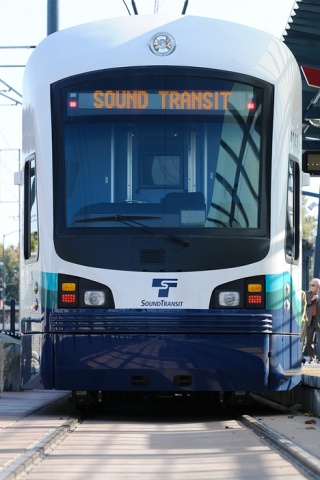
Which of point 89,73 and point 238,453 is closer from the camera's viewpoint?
point 238,453

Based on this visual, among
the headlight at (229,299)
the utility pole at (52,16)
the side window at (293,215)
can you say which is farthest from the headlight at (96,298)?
the utility pole at (52,16)

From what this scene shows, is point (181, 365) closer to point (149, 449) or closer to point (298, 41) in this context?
point (149, 449)

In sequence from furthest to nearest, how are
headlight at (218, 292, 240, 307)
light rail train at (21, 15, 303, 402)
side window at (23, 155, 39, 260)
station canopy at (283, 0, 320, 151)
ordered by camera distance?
station canopy at (283, 0, 320, 151) < side window at (23, 155, 39, 260) < headlight at (218, 292, 240, 307) < light rail train at (21, 15, 303, 402)

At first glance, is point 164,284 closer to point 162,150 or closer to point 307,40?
point 162,150

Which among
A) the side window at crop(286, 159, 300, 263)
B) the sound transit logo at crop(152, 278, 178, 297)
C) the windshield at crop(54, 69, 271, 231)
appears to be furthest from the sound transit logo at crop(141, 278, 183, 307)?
the side window at crop(286, 159, 300, 263)

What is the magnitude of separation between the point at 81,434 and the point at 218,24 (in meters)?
4.65

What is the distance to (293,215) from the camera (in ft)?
44.7

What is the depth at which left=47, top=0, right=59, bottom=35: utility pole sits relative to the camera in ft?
73.3

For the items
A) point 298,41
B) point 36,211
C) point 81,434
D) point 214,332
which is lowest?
point 81,434

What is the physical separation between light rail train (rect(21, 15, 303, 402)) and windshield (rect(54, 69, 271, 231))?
0.5 inches

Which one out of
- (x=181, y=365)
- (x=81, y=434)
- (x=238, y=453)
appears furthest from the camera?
(x=181, y=365)

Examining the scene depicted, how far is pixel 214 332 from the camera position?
41.4ft

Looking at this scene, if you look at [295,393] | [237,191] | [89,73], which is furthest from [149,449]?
[295,393]

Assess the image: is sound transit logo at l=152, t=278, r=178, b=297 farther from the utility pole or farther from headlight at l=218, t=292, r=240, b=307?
the utility pole
